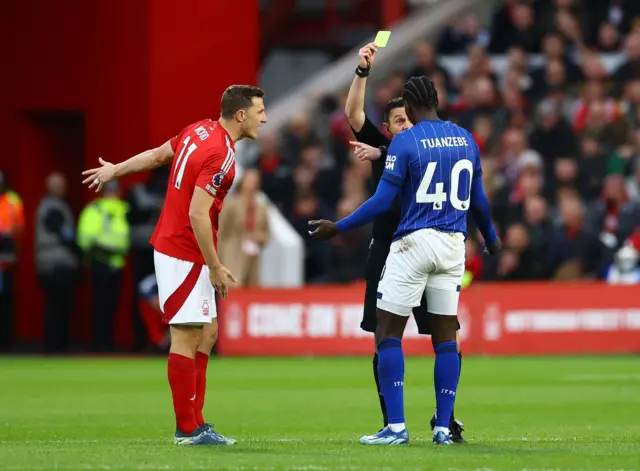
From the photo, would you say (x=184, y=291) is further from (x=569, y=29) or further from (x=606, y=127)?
(x=569, y=29)

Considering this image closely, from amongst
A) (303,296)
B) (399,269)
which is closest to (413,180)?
(399,269)

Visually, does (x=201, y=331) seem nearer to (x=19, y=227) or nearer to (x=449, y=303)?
(x=449, y=303)

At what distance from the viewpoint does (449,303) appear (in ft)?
32.7

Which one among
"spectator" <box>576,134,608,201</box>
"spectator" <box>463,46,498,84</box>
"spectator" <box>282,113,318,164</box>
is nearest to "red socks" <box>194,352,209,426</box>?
"spectator" <box>576,134,608,201</box>

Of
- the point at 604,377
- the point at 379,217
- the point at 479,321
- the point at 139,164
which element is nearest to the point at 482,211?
the point at 379,217

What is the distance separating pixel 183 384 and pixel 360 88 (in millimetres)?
2332

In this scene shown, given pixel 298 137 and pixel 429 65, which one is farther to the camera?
pixel 429 65

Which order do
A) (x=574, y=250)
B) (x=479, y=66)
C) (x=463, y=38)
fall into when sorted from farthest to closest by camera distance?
(x=463, y=38), (x=479, y=66), (x=574, y=250)

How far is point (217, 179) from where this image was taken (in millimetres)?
9836

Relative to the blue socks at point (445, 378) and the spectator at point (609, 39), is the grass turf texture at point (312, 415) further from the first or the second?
the spectator at point (609, 39)

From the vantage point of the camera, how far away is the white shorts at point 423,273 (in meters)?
9.88

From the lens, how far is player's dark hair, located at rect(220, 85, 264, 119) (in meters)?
10.2

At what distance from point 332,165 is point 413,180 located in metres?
14.9

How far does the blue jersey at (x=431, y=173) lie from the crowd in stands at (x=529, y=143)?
1164cm
